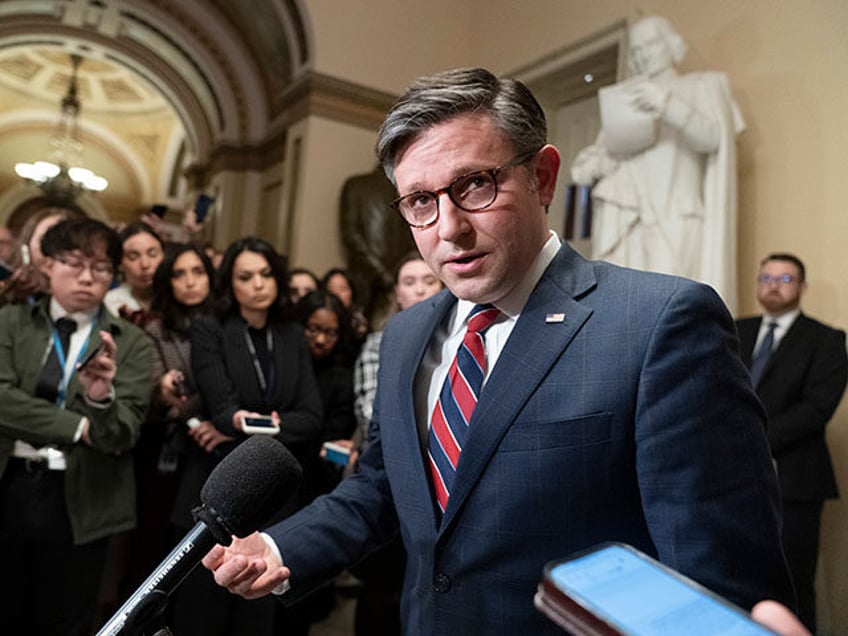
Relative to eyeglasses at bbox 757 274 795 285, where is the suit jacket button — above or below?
below

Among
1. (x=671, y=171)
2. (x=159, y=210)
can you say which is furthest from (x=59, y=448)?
(x=671, y=171)

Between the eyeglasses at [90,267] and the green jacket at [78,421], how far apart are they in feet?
0.58

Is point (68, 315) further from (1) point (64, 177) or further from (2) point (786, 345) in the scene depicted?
(1) point (64, 177)

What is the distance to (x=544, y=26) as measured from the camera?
20.6 feet

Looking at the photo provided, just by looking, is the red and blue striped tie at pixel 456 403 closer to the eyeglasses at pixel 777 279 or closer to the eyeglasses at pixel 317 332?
the eyeglasses at pixel 317 332

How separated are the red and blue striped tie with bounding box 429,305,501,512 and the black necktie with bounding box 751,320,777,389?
282cm

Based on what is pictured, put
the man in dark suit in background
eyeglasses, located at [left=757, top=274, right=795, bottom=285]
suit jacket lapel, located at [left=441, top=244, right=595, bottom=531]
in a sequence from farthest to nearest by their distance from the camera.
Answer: eyeglasses, located at [left=757, top=274, right=795, bottom=285] → the man in dark suit in background → suit jacket lapel, located at [left=441, top=244, right=595, bottom=531]

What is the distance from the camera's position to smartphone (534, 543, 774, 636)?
48cm

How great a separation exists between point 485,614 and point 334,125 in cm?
616

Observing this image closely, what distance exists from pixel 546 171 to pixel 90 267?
1.77 metres

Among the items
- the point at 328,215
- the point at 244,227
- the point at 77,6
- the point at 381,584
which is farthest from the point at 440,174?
the point at 77,6

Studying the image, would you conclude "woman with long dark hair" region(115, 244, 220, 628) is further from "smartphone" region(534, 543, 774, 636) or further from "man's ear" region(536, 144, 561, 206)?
"smartphone" region(534, 543, 774, 636)

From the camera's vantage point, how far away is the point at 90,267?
236 centimetres

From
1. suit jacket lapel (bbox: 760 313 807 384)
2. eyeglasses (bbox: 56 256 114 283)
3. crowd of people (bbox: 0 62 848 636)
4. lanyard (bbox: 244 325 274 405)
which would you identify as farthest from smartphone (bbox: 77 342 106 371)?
suit jacket lapel (bbox: 760 313 807 384)
